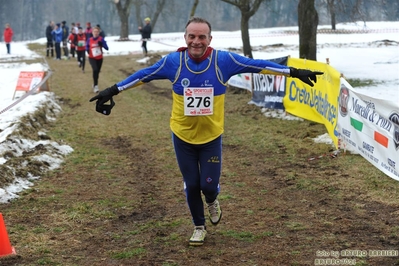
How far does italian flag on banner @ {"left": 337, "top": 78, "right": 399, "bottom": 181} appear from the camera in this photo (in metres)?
7.74

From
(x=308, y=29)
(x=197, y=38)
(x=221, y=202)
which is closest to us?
(x=197, y=38)

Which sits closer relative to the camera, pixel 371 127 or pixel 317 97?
pixel 371 127

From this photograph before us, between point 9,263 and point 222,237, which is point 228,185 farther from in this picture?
point 9,263

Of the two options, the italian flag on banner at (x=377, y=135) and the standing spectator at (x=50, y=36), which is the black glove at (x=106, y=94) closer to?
the italian flag on banner at (x=377, y=135)

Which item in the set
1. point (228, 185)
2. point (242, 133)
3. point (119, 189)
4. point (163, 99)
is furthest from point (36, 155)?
point (163, 99)

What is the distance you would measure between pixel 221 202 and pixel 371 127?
99.6 inches

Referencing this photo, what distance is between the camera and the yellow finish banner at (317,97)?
10523 millimetres

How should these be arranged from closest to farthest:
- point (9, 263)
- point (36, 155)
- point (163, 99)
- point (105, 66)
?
point (9, 263), point (36, 155), point (163, 99), point (105, 66)

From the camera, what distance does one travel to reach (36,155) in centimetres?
991

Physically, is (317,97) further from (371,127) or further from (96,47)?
(96,47)

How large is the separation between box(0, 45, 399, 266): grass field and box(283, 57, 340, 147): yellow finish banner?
362 millimetres

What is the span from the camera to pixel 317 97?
12.0m

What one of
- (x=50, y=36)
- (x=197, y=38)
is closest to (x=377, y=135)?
(x=197, y=38)

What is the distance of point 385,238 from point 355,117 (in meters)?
3.60
